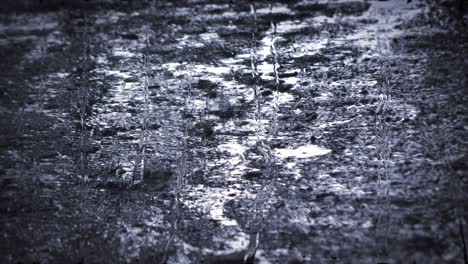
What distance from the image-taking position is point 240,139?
4.36 ft

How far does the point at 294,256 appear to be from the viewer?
38.4 inches

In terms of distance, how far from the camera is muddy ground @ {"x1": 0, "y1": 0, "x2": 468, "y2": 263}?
102 centimetres

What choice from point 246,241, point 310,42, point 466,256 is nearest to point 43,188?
point 246,241

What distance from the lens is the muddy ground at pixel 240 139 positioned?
1022mm

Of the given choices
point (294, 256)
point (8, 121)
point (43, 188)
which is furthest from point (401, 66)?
point (8, 121)

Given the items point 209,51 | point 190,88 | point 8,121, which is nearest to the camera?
point 8,121

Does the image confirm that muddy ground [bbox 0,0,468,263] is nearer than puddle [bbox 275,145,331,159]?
Yes

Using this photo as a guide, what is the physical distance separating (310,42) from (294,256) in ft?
3.60

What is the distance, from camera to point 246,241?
1.02m

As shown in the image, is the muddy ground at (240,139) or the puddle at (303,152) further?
the puddle at (303,152)

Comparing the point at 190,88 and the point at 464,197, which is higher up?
the point at 190,88

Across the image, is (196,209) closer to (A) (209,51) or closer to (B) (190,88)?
(B) (190,88)

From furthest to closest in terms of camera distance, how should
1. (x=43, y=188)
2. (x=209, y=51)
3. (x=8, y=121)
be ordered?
(x=209, y=51), (x=8, y=121), (x=43, y=188)

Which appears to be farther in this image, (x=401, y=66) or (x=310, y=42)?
(x=310, y=42)
